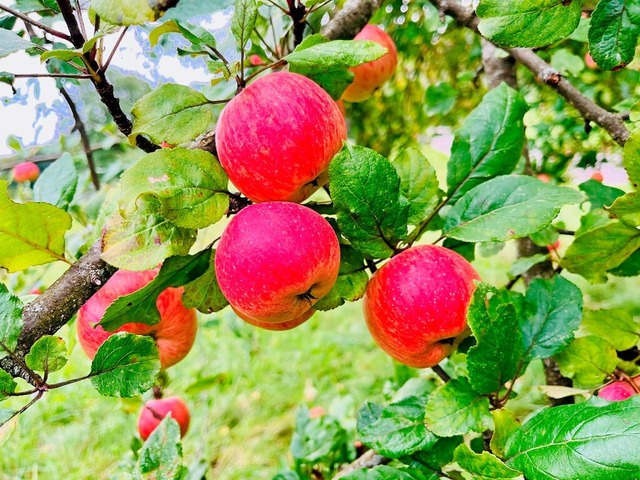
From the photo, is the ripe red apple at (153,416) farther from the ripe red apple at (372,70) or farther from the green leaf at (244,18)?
the green leaf at (244,18)

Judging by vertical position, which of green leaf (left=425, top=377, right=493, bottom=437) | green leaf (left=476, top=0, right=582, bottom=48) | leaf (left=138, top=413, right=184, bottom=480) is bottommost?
leaf (left=138, top=413, right=184, bottom=480)

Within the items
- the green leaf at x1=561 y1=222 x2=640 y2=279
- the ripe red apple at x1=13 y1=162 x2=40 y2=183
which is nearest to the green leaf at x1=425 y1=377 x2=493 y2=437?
the green leaf at x1=561 y1=222 x2=640 y2=279

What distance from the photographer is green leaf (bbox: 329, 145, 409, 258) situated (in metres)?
0.55

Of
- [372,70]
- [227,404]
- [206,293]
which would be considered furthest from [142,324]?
[227,404]

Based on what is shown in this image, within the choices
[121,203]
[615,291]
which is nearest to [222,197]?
[121,203]

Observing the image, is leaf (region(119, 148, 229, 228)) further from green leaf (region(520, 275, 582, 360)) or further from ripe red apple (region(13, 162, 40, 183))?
ripe red apple (region(13, 162, 40, 183))

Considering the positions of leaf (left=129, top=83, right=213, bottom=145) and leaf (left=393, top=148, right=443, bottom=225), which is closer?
leaf (left=129, top=83, right=213, bottom=145)

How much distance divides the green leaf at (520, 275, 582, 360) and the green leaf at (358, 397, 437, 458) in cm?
17

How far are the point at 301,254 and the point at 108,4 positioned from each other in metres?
0.28

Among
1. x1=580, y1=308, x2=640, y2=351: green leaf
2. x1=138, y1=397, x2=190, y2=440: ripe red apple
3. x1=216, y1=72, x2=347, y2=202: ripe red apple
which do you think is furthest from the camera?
x1=138, y1=397, x2=190, y2=440: ripe red apple

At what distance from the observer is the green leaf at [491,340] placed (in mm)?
574

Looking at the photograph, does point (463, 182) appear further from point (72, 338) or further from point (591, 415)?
point (72, 338)

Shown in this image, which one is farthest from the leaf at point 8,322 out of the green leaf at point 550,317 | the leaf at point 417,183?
the green leaf at point 550,317

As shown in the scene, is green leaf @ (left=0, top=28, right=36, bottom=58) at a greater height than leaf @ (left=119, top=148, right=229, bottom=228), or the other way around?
A: green leaf @ (left=0, top=28, right=36, bottom=58)
